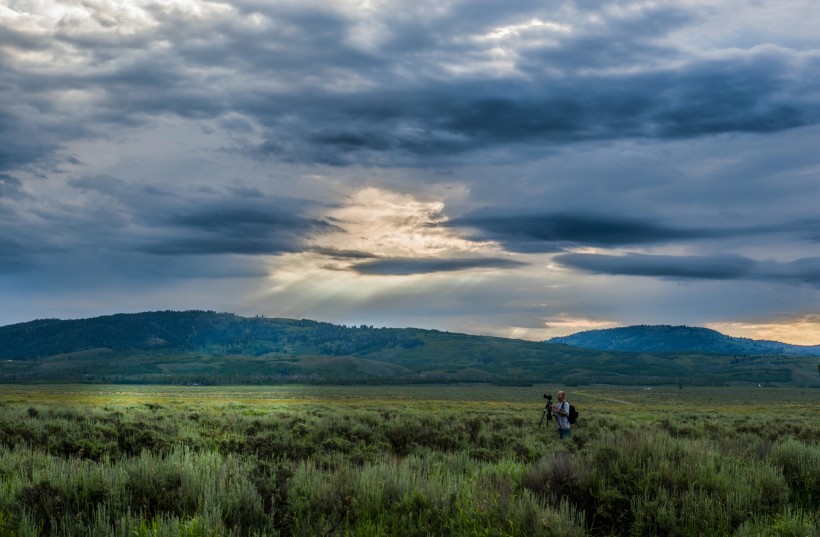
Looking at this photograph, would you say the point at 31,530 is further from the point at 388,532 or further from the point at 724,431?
the point at 724,431

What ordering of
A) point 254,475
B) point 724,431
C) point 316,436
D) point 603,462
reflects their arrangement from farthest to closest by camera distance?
point 724,431
point 316,436
point 603,462
point 254,475

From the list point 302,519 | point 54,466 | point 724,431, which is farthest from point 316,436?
point 724,431

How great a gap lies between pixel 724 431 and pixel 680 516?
69.9 ft

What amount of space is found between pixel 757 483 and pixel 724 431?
19758 mm

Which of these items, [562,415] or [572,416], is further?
[572,416]

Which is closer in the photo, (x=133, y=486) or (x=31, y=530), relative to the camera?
(x=31, y=530)

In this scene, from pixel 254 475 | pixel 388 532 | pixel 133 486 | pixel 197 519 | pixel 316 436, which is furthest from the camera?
pixel 316 436

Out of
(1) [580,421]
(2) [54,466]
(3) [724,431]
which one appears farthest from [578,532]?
(1) [580,421]

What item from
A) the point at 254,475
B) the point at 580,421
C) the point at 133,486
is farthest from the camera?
the point at 580,421

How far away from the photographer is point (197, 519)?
7180 millimetres

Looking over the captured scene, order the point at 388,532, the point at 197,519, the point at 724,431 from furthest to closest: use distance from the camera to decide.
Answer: the point at 724,431 < the point at 388,532 < the point at 197,519

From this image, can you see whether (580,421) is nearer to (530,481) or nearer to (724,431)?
(724,431)

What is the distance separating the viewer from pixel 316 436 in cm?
2203

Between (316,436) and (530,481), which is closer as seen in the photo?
(530,481)
